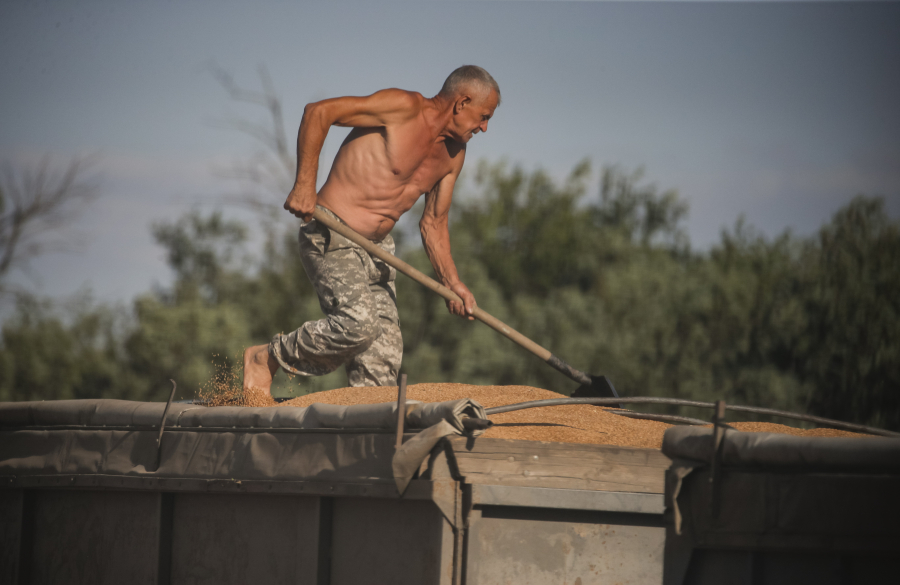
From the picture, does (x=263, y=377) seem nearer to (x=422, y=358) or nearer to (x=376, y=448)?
(x=376, y=448)

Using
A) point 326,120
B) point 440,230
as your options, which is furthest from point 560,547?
point 440,230

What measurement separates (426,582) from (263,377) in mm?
2628

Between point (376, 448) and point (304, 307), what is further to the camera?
point (304, 307)

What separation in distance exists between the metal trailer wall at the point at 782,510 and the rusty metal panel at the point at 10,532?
112 inches

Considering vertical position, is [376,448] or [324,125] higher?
[324,125]

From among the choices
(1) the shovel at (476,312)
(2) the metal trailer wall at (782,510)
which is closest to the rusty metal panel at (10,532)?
(1) the shovel at (476,312)

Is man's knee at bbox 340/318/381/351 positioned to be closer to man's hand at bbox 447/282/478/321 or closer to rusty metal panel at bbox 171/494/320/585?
man's hand at bbox 447/282/478/321

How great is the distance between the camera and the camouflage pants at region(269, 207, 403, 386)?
5215 millimetres

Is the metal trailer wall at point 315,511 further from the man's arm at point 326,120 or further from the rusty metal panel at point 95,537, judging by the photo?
the man's arm at point 326,120

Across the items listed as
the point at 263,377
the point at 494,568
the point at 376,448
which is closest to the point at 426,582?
the point at 494,568

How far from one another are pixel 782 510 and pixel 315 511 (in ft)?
5.24

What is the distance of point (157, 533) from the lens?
358 cm

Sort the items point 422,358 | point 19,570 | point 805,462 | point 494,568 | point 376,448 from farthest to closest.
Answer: point 422,358 < point 19,570 < point 376,448 < point 494,568 < point 805,462

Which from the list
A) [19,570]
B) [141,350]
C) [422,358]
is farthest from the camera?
[141,350]
